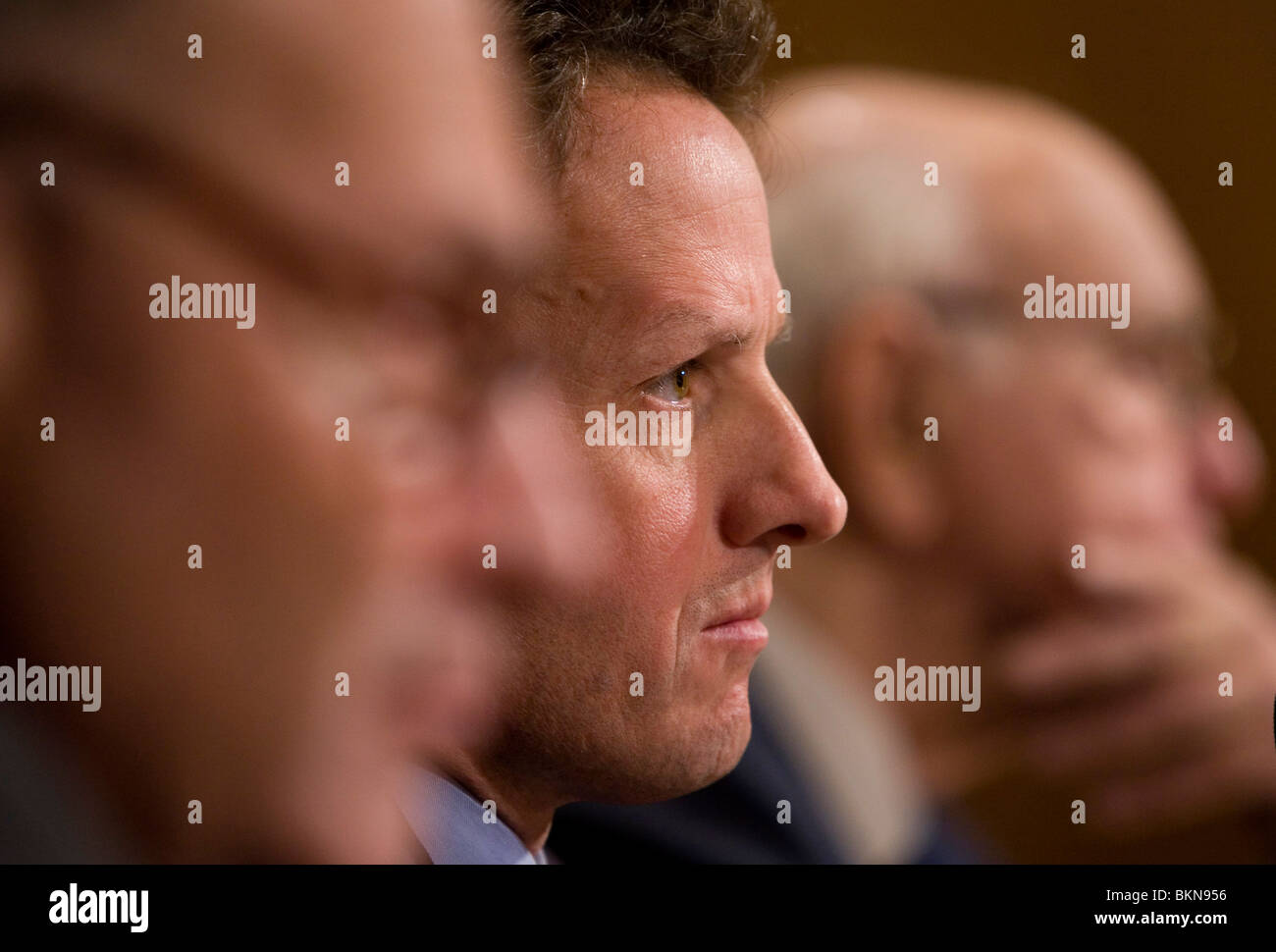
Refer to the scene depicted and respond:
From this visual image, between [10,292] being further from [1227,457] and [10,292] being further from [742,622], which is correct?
[1227,457]

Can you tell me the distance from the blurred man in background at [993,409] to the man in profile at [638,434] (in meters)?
0.34

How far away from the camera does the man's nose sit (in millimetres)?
983

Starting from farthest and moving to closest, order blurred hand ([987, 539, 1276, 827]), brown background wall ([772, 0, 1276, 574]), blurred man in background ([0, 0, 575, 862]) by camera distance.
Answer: blurred hand ([987, 539, 1276, 827]) < brown background wall ([772, 0, 1276, 574]) < blurred man in background ([0, 0, 575, 862])

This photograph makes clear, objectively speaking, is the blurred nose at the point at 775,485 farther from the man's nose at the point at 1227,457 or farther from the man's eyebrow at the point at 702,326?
the man's nose at the point at 1227,457

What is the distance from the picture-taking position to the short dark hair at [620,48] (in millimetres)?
531

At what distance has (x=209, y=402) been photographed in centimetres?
33

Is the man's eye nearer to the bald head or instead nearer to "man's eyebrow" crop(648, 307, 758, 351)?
"man's eyebrow" crop(648, 307, 758, 351)

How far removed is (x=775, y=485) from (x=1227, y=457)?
624 millimetres

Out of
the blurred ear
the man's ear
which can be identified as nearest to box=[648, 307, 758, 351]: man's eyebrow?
the blurred ear

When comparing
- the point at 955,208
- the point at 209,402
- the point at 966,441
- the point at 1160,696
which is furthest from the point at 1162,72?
the point at 209,402

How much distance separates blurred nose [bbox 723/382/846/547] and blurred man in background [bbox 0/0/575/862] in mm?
233

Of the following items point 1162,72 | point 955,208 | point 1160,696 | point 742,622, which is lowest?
point 1160,696

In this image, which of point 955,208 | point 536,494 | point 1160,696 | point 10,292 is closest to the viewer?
point 10,292

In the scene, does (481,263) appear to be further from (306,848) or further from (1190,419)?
(1190,419)
